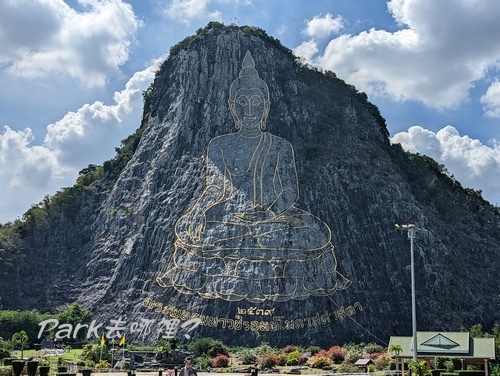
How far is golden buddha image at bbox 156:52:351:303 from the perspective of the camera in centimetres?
6091

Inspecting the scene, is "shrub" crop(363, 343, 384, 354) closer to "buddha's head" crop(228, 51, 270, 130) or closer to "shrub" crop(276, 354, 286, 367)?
"shrub" crop(276, 354, 286, 367)

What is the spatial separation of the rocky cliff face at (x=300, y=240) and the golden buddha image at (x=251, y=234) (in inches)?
15.6

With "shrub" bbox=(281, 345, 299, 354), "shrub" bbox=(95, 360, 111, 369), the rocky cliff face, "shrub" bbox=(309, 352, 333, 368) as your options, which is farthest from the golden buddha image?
"shrub" bbox=(95, 360, 111, 369)

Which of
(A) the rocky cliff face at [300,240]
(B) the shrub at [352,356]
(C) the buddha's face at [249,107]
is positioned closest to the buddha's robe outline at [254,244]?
(A) the rocky cliff face at [300,240]

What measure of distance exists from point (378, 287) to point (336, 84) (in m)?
31.6

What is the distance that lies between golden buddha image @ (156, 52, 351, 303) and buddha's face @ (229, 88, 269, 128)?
22 cm

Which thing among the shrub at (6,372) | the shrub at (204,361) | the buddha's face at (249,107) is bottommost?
the shrub at (6,372)

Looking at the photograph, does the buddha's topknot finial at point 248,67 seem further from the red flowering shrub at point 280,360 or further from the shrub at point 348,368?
the shrub at point 348,368

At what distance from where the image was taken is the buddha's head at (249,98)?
73750 millimetres

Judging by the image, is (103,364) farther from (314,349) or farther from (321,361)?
(314,349)

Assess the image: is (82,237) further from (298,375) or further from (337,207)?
(298,375)

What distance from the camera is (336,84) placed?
8412 cm

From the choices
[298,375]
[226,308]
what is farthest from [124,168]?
[298,375]

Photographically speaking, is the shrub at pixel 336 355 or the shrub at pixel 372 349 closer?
the shrub at pixel 336 355
